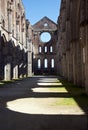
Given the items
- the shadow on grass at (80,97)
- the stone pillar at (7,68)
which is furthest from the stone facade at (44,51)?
the shadow on grass at (80,97)

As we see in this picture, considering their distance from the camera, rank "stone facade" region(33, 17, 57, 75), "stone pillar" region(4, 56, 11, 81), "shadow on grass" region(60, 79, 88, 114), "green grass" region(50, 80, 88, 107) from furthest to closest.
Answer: "stone facade" region(33, 17, 57, 75) → "stone pillar" region(4, 56, 11, 81) → "green grass" region(50, 80, 88, 107) → "shadow on grass" region(60, 79, 88, 114)

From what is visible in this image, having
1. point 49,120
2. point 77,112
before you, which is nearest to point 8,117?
point 49,120

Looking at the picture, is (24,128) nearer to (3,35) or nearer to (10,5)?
(3,35)

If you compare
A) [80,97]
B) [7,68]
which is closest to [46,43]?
[7,68]

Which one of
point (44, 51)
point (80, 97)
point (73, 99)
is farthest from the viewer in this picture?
point (44, 51)

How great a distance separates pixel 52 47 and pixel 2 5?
31.9 meters

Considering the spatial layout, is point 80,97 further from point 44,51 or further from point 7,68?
point 44,51

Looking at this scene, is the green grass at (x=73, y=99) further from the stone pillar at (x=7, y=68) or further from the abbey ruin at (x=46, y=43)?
the stone pillar at (x=7, y=68)

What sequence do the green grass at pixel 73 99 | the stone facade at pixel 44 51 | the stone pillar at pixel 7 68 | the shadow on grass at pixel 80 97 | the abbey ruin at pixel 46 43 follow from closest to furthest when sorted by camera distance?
1. the shadow on grass at pixel 80 97
2. the green grass at pixel 73 99
3. the abbey ruin at pixel 46 43
4. the stone pillar at pixel 7 68
5. the stone facade at pixel 44 51

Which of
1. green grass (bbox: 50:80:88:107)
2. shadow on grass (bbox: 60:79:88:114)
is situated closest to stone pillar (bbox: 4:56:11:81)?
shadow on grass (bbox: 60:79:88:114)

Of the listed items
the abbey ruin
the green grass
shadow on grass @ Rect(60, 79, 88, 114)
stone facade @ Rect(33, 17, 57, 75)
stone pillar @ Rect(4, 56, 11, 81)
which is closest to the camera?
shadow on grass @ Rect(60, 79, 88, 114)

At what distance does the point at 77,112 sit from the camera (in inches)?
360

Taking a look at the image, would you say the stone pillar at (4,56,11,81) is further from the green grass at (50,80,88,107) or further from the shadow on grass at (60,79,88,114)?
the green grass at (50,80,88,107)

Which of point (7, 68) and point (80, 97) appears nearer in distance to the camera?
point (80, 97)
